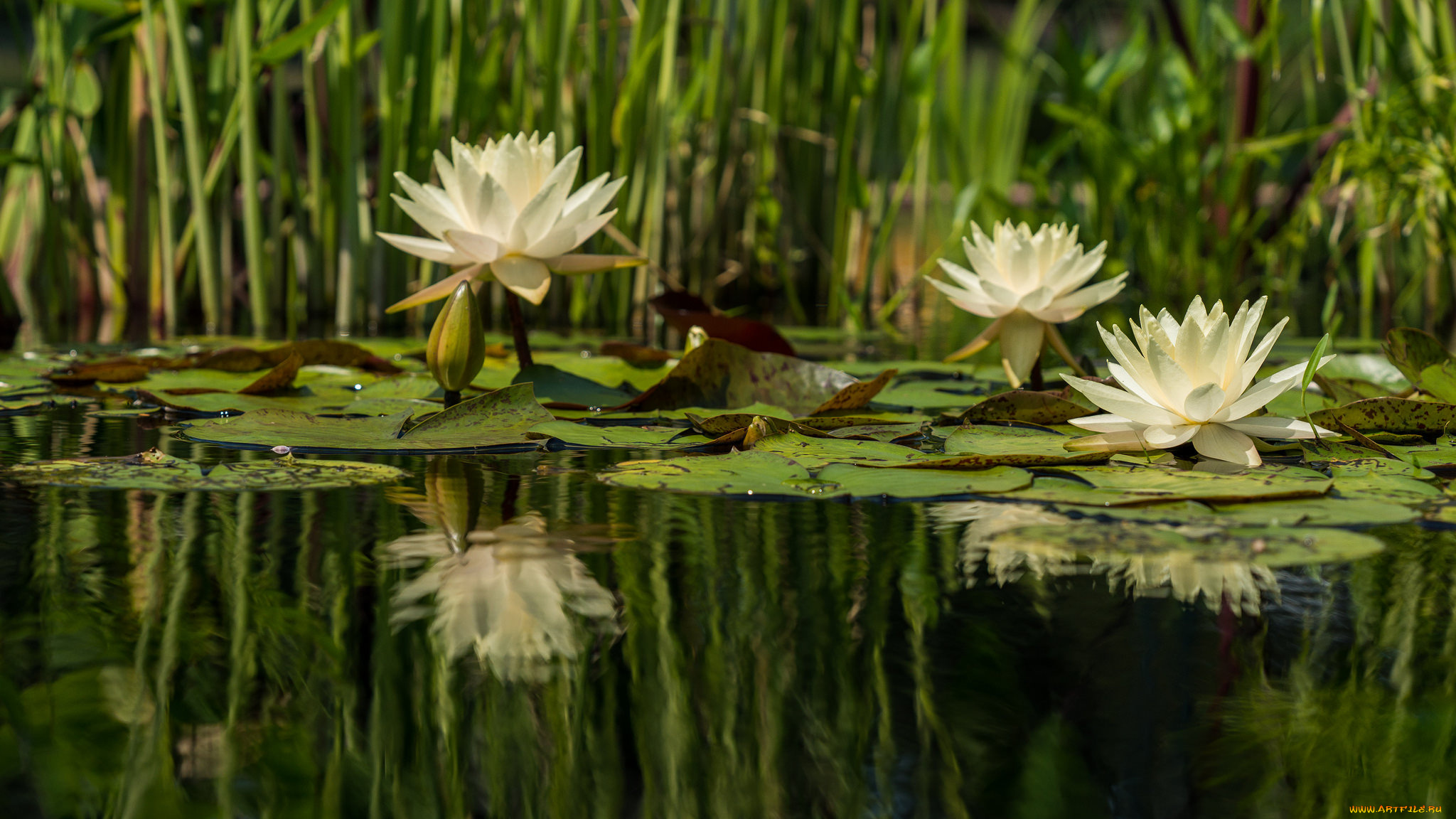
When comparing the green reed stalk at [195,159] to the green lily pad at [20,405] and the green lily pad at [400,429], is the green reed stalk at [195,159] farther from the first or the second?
the green lily pad at [400,429]

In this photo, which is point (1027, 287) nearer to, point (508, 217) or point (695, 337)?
point (695, 337)

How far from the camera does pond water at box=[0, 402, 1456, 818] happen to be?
0.38 meters

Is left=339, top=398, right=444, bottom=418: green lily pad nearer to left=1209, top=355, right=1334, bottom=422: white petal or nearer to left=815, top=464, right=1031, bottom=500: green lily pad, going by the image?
left=815, top=464, right=1031, bottom=500: green lily pad

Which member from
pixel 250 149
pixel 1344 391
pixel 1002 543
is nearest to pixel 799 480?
pixel 1002 543

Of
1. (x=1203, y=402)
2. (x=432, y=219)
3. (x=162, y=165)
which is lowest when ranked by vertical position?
(x=1203, y=402)

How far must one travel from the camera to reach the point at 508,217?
1.13 meters

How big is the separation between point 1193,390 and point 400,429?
0.70m

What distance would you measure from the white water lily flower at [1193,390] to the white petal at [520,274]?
55cm

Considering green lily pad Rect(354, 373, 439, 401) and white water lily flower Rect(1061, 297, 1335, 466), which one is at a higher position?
white water lily flower Rect(1061, 297, 1335, 466)

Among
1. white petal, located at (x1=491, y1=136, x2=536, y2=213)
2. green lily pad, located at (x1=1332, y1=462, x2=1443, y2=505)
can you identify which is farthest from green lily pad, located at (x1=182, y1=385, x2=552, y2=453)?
green lily pad, located at (x1=1332, y1=462, x2=1443, y2=505)

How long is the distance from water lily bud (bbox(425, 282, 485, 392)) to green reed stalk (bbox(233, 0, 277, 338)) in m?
1.14

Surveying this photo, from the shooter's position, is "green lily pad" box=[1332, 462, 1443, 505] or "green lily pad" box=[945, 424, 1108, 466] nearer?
"green lily pad" box=[1332, 462, 1443, 505]

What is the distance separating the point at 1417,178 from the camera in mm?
1969

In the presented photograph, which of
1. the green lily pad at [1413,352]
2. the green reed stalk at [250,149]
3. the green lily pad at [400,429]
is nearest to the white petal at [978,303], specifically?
the green lily pad at [1413,352]
